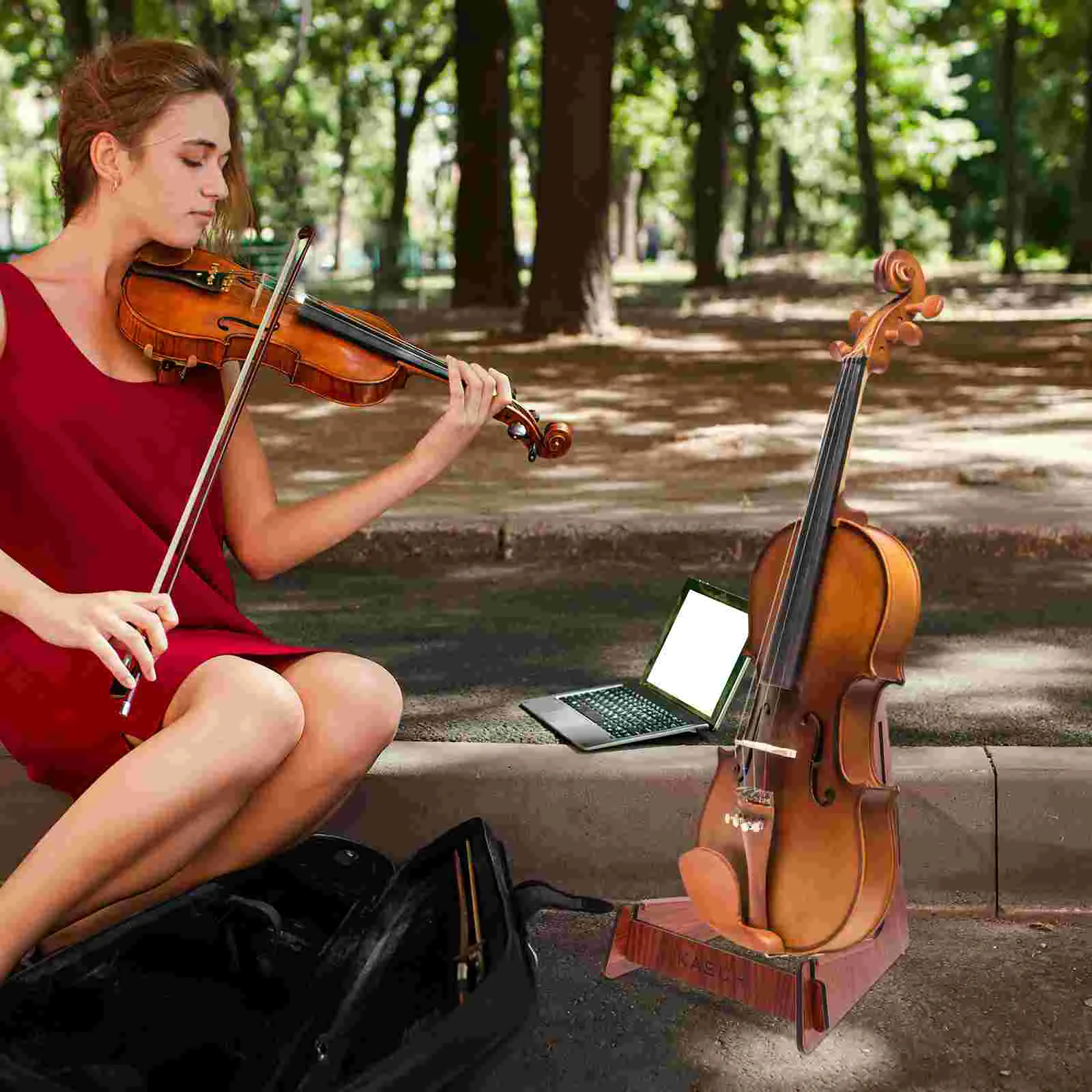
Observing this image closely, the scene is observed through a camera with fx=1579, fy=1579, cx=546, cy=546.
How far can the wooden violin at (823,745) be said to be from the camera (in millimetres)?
2518

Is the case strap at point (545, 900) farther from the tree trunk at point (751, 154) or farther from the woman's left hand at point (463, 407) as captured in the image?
the tree trunk at point (751, 154)

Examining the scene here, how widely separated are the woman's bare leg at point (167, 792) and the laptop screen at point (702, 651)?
101cm

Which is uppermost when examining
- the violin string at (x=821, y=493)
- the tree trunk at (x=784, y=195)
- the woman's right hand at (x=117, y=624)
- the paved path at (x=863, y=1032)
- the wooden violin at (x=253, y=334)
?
the tree trunk at (x=784, y=195)

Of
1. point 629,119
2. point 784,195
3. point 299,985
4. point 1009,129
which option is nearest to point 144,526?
point 299,985

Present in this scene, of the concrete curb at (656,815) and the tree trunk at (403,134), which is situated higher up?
the tree trunk at (403,134)

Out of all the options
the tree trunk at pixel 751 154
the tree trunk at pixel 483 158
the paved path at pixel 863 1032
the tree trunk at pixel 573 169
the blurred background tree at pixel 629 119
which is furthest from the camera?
the tree trunk at pixel 751 154

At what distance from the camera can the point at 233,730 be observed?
255 cm

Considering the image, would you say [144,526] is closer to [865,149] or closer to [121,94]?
[121,94]

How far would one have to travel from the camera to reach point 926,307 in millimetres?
2654

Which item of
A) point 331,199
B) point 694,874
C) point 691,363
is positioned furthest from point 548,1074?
point 331,199

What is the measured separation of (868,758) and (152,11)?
84.6 ft

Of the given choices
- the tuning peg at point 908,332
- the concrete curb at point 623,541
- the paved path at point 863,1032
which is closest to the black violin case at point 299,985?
the paved path at point 863,1032

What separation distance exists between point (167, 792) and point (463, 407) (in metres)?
0.86

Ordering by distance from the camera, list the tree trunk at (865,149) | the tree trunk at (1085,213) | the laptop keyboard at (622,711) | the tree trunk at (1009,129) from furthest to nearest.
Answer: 1. the tree trunk at (865,149)
2. the tree trunk at (1009,129)
3. the tree trunk at (1085,213)
4. the laptop keyboard at (622,711)
